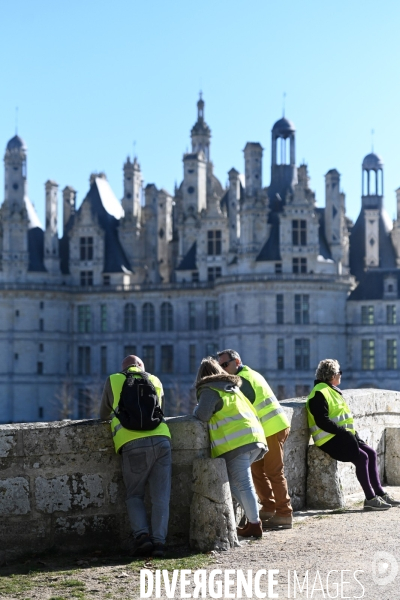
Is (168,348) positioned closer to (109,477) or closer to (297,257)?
(297,257)

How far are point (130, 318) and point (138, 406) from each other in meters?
61.6

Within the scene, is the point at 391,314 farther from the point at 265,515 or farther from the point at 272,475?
the point at 265,515

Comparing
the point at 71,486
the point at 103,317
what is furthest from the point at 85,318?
the point at 71,486

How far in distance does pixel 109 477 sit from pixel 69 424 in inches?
24.4

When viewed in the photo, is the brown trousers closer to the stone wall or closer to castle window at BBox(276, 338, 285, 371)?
the stone wall

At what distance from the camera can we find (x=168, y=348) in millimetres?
71938

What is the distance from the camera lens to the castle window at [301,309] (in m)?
66.1

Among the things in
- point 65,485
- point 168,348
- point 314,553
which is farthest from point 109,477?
point 168,348

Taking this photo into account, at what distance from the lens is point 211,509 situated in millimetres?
11531

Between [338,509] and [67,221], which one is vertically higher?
[67,221]

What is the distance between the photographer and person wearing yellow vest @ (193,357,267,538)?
1193cm

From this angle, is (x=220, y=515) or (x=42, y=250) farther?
(x=42, y=250)

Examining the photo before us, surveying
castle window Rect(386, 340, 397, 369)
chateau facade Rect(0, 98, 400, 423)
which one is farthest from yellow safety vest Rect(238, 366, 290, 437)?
castle window Rect(386, 340, 397, 369)

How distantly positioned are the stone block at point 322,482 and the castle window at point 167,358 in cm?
5755
